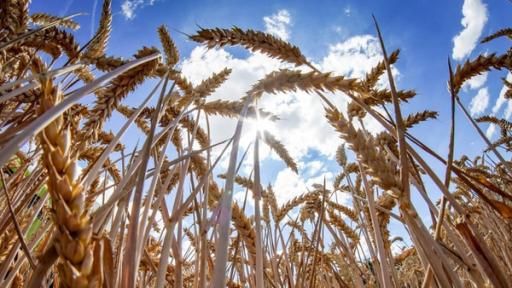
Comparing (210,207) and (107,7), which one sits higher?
(107,7)

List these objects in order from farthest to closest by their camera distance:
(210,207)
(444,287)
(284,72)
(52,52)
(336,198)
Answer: (336,198) → (210,207) → (52,52) → (284,72) → (444,287)

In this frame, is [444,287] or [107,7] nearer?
[444,287]

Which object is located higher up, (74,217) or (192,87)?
(192,87)

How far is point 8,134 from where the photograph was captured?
2.21 ft

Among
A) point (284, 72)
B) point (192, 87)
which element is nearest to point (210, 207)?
point (192, 87)

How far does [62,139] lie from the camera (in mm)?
439

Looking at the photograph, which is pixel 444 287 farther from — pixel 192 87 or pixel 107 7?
pixel 107 7

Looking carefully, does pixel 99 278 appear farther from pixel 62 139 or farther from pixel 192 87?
pixel 192 87

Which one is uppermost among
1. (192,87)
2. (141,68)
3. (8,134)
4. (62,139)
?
(192,87)

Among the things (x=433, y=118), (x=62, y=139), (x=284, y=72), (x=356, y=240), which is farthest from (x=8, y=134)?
(x=356, y=240)

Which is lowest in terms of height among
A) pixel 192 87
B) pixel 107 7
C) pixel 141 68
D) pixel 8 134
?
pixel 8 134

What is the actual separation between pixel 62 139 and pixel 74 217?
11cm

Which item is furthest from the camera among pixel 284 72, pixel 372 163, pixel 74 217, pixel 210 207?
pixel 210 207

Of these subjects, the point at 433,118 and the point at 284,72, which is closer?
the point at 284,72
